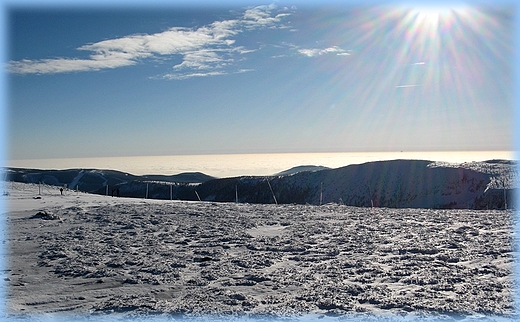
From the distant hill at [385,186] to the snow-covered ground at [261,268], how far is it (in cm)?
1701

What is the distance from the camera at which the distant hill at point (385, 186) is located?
38.1 metres

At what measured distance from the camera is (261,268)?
6984 mm

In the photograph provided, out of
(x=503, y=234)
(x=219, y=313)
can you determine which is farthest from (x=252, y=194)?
(x=219, y=313)

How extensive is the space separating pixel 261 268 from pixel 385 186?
4506 cm

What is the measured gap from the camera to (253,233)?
1051cm

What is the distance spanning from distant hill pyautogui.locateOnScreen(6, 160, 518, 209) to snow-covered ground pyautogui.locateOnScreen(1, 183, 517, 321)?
1701 centimetres

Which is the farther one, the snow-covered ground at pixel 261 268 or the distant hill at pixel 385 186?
the distant hill at pixel 385 186

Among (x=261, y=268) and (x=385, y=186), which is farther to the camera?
(x=385, y=186)

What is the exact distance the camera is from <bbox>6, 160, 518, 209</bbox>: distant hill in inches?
1501

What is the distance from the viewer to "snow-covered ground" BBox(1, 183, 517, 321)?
5.08m

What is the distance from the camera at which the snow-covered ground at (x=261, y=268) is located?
5078 millimetres

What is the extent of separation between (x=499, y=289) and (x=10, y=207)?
49.6 feet

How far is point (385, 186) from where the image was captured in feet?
163

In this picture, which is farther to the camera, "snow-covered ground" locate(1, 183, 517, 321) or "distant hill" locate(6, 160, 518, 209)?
"distant hill" locate(6, 160, 518, 209)
